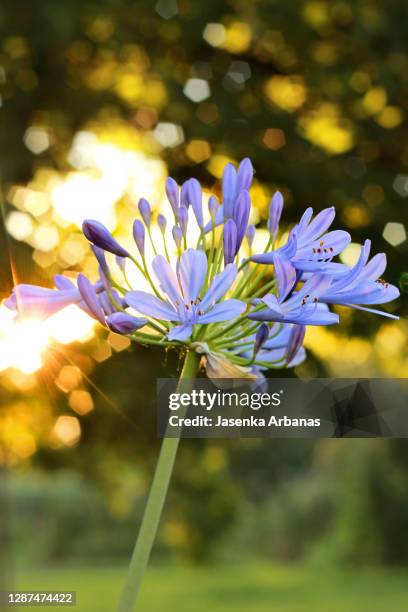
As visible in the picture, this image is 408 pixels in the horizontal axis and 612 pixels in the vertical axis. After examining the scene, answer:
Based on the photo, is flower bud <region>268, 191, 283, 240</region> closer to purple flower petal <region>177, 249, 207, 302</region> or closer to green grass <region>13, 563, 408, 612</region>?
purple flower petal <region>177, 249, 207, 302</region>

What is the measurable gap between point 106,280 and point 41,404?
2.04 meters

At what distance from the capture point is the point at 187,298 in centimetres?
56

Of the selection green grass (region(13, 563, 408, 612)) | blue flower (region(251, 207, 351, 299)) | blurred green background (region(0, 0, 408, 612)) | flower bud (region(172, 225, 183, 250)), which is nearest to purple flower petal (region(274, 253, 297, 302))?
blue flower (region(251, 207, 351, 299))

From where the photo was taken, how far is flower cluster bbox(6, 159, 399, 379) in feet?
1.76

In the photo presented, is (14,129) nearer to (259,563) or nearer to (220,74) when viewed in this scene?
(220,74)

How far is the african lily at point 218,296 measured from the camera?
0.53 meters

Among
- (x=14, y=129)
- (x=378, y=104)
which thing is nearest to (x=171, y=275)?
(x=14, y=129)

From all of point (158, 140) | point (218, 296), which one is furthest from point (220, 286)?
point (158, 140)

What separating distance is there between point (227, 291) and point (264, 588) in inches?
318

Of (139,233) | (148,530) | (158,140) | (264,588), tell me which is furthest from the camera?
(264,588)

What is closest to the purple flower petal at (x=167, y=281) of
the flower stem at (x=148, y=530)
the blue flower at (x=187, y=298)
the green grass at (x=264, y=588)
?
the blue flower at (x=187, y=298)

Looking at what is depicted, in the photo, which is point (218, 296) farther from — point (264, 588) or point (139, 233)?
point (264, 588)

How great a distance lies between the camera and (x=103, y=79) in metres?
2.78

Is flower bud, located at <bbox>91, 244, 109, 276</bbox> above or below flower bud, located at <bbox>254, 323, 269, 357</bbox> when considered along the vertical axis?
above
